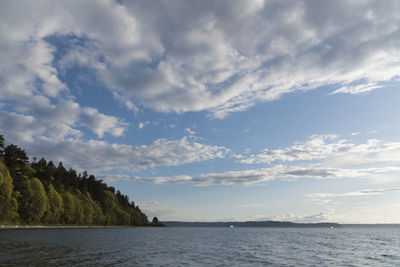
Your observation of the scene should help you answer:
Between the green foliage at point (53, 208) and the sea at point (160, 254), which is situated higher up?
the green foliage at point (53, 208)

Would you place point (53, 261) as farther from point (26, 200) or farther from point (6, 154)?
point (6, 154)

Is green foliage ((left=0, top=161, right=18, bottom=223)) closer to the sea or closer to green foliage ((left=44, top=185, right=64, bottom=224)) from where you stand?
the sea

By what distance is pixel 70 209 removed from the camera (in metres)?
120

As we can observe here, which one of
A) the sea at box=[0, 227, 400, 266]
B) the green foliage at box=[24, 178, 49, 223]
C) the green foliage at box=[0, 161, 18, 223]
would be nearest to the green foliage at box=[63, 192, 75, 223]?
the green foliage at box=[24, 178, 49, 223]

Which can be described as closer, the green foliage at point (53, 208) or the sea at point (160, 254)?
the sea at point (160, 254)

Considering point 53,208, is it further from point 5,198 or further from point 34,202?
point 5,198

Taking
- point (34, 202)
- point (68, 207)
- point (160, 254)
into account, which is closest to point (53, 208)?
point (34, 202)

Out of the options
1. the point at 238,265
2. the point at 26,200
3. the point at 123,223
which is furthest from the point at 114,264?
the point at 123,223

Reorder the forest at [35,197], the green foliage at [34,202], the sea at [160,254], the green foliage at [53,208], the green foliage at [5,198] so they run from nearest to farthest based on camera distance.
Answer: the sea at [160,254]
the green foliage at [5,198]
the forest at [35,197]
the green foliage at [34,202]
the green foliage at [53,208]

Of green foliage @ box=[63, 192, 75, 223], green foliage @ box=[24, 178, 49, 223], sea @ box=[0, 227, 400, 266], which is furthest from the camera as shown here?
green foliage @ box=[63, 192, 75, 223]

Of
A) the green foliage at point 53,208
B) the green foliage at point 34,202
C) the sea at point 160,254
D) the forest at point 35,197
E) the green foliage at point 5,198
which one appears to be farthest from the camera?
the green foliage at point 53,208

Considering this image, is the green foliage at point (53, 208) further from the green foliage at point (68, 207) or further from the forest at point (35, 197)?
the green foliage at point (68, 207)

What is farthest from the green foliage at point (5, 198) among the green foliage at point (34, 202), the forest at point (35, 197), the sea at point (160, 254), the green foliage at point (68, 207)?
the green foliage at point (68, 207)

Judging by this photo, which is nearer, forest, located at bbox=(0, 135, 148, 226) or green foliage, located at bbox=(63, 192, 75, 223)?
forest, located at bbox=(0, 135, 148, 226)
